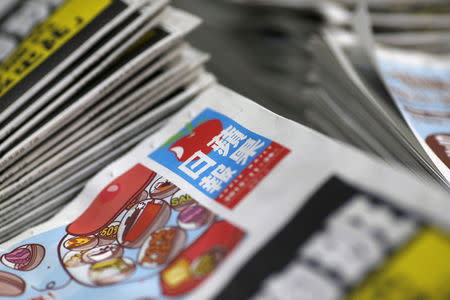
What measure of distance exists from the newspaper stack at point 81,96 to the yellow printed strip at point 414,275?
0.32m

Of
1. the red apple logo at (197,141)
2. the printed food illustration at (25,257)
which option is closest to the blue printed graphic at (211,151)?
the red apple logo at (197,141)

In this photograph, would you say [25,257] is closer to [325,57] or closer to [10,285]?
[10,285]

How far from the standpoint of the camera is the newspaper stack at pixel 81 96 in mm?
482

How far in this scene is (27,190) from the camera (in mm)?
496

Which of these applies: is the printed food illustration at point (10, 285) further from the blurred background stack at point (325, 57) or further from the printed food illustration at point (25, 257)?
the blurred background stack at point (325, 57)

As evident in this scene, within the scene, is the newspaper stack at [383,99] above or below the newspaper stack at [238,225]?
above

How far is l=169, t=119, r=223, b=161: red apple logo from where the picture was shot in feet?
1.56

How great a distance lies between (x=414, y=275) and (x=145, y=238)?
233 millimetres

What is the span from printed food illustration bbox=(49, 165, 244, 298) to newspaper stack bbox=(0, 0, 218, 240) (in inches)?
2.4

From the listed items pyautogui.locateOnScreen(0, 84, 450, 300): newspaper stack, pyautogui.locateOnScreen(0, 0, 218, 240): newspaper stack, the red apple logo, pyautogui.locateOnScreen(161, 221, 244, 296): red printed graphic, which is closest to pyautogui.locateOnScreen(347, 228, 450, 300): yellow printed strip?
pyautogui.locateOnScreen(0, 84, 450, 300): newspaper stack

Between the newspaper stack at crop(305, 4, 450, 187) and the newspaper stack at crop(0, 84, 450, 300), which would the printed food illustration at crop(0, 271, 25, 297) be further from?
the newspaper stack at crop(305, 4, 450, 187)

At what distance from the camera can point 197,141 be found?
0.49m

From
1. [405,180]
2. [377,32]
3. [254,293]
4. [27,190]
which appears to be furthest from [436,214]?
[377,32]

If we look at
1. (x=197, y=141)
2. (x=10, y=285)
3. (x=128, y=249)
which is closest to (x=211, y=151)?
(x=197, y=141)
